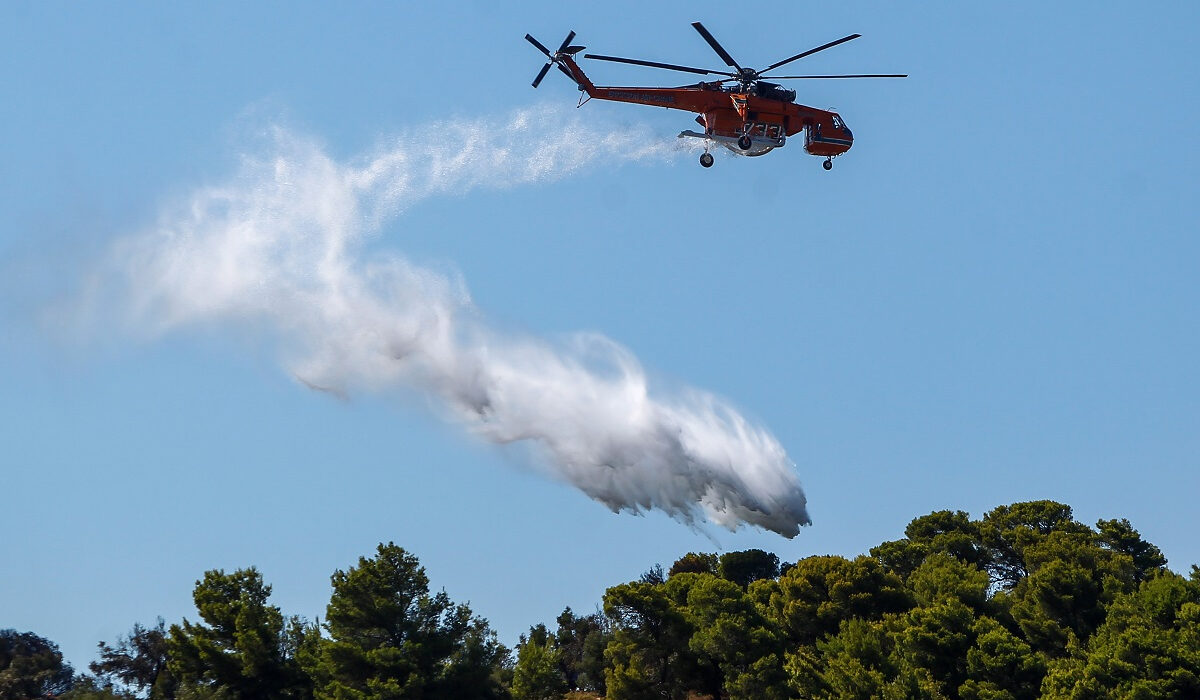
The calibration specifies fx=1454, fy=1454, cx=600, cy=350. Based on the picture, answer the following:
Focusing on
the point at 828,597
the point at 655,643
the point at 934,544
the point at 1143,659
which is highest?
the point at 934,544

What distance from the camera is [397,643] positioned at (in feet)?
262

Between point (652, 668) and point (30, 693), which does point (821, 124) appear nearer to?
point (652, 668)

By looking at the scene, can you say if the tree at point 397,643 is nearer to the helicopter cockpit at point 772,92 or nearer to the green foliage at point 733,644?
the green foliage at point 733,644

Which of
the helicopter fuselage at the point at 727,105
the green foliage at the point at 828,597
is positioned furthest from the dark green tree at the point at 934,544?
the helicopter fuselage at the point at 727,105

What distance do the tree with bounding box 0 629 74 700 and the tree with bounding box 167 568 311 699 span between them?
18.7m

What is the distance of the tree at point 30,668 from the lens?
3819 inches

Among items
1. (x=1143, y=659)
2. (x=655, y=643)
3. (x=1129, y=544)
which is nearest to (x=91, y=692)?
(x=655, y=643)

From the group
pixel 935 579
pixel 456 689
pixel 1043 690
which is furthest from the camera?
pixel 935 579

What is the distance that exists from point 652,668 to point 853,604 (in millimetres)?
16331

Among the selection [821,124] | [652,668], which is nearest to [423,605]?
[652,668]

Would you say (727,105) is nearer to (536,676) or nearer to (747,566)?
(536,676)

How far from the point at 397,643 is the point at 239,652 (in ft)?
31.8

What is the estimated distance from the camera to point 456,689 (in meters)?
78.0

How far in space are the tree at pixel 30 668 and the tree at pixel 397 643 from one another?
27602 millimetres
